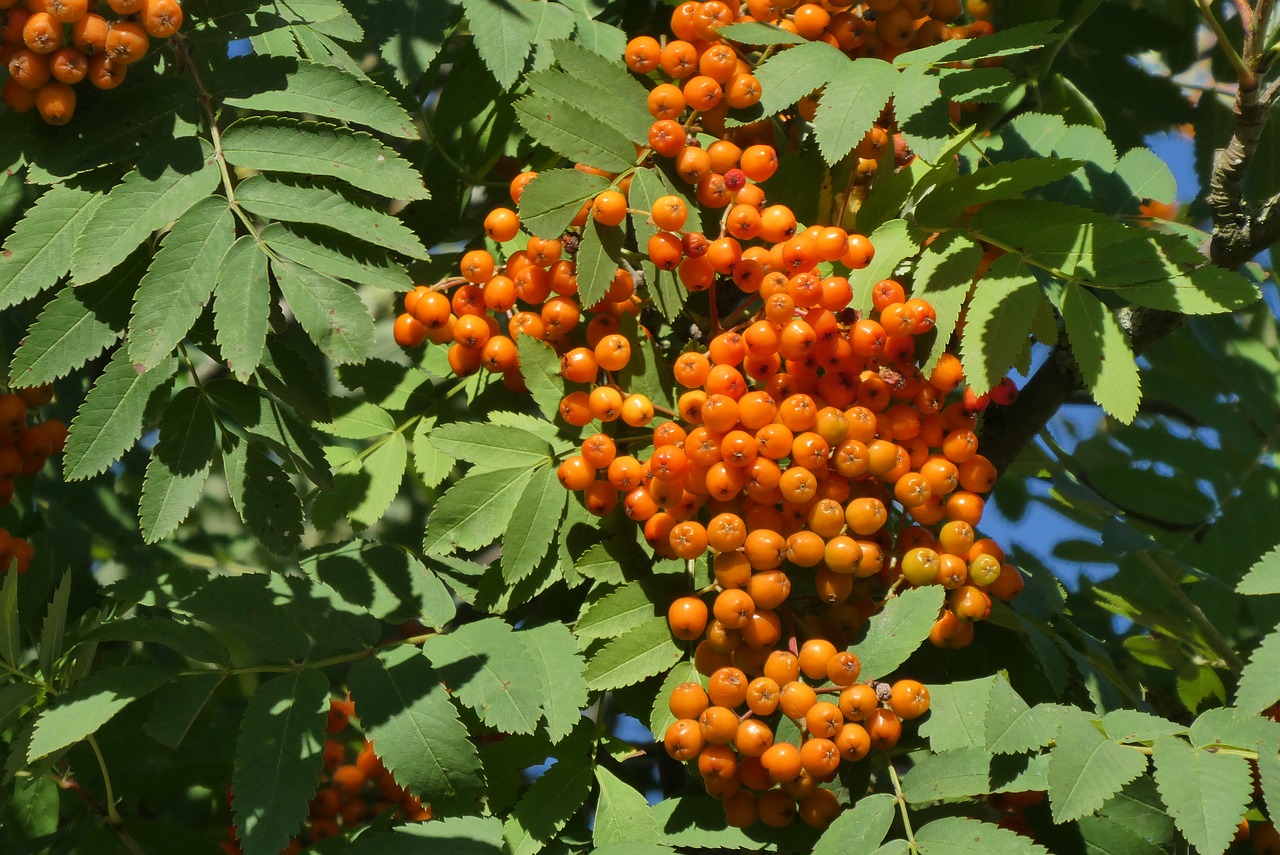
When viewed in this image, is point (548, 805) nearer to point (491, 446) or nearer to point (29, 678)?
point (491, 446)

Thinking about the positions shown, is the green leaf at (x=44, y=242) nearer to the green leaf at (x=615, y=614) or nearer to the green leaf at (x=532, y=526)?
the green leaf at (x=532, y=526)

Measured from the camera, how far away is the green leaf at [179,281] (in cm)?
169

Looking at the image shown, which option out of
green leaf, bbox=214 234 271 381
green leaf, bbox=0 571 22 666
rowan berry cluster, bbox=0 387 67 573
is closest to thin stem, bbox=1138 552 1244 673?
green leaf, bbox=214 234 271 381

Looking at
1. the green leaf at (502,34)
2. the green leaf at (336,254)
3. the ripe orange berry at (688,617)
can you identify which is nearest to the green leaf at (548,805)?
the ripe orange berry at (688,617)

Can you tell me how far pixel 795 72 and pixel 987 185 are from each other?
1.17 feet

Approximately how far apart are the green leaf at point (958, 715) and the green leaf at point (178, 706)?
1140mm

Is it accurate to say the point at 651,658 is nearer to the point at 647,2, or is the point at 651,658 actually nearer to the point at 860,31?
the point at 860,31

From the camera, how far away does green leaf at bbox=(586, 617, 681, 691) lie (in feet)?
5.90

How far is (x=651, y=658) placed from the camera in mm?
1818

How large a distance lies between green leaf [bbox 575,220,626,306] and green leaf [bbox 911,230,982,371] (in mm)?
481

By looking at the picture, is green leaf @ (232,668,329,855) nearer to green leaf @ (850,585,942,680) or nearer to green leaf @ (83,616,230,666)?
green leaf @ (83,616,230,666)

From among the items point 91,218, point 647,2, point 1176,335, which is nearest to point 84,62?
point 91,218

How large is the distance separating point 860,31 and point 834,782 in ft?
4.14

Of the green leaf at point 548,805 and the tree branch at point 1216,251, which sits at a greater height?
the tree branch at point 1216,251
